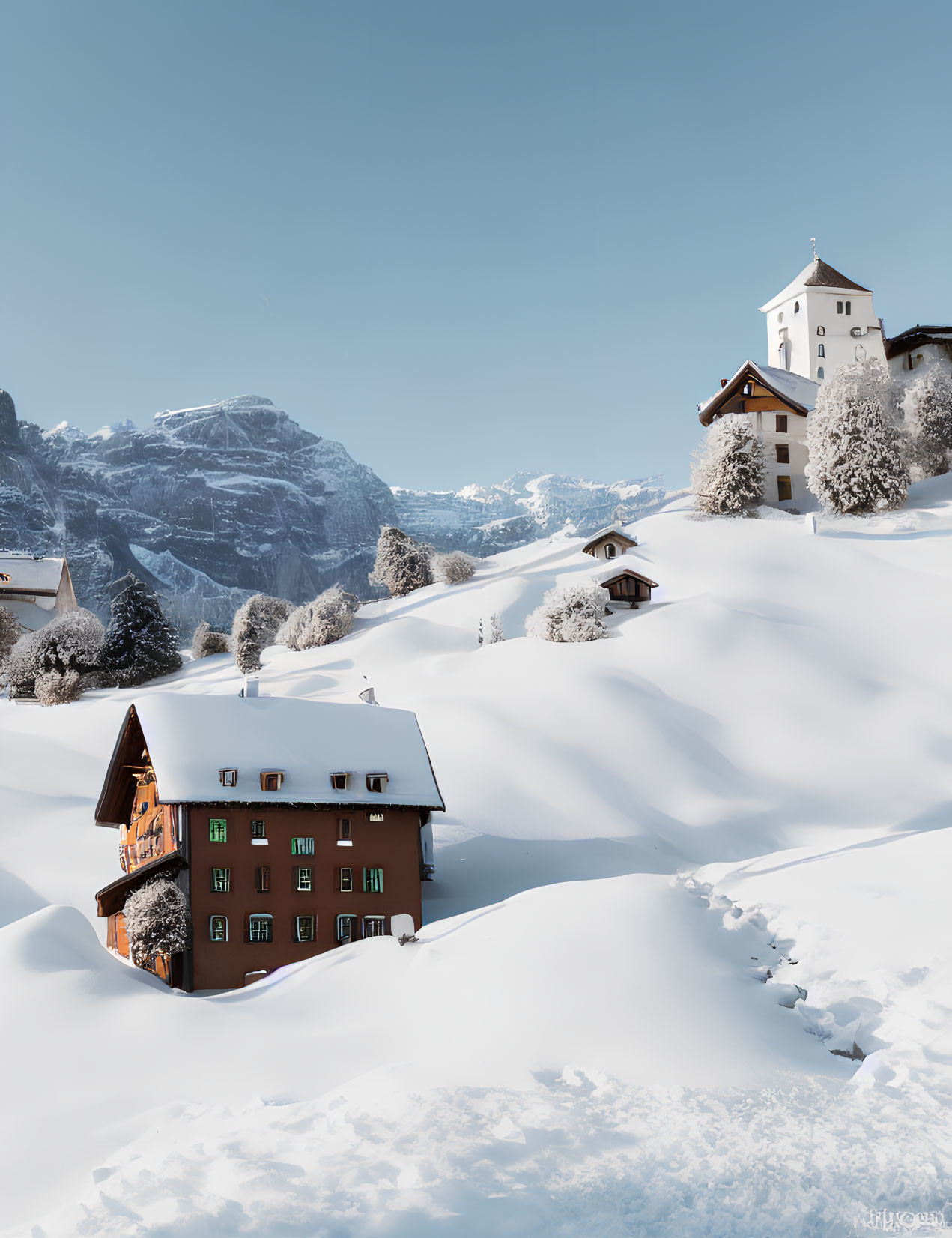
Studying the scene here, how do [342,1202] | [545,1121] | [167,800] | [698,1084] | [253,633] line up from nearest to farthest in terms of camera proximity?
1. [342,1202]
2. [545,1121]
3. [698,1084]
4. [167,800]
5. [253,633]

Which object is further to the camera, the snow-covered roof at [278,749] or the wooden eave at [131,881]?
the snow-covered roof at [278,749]

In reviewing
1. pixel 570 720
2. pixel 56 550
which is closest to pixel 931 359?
pixel 570 720

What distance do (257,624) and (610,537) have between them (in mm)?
22821

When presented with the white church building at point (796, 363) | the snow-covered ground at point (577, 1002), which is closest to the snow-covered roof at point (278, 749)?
the snow-covered ground at point (577, 1002)

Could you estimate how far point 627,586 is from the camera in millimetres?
47562

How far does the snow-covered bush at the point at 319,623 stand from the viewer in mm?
55031

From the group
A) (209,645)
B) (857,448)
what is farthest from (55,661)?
(857,448)

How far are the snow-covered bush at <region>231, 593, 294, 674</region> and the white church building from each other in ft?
98.7

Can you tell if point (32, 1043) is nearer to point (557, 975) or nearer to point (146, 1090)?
point (146, 1090)

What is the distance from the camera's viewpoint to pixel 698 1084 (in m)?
12.5

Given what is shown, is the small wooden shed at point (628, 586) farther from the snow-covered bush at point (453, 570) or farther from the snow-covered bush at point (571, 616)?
the snow-covered bush at point (453, 570)

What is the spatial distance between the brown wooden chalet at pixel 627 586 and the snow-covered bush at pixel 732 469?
9.55 metres

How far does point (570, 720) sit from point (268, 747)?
1360 centimetres

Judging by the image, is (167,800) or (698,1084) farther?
(167,800)
